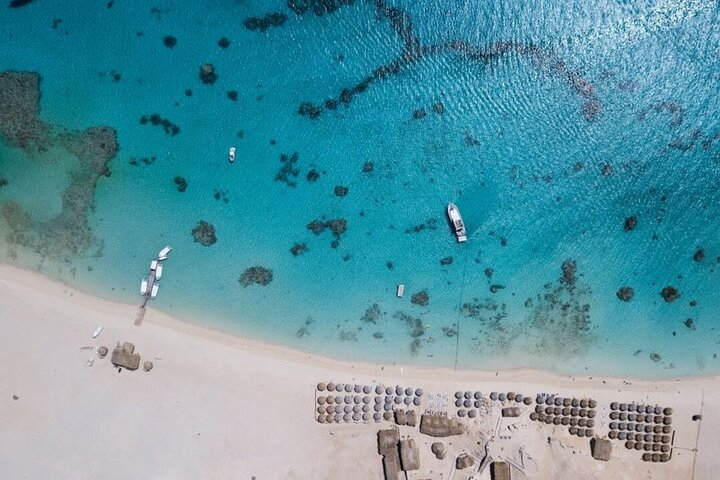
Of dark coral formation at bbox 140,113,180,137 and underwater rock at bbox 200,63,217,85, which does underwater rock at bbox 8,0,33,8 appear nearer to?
dark coral formation at bbox 140,113,180,137

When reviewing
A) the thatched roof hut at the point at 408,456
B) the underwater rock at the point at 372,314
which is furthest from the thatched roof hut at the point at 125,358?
the thatched roof hut at the point at 408,456

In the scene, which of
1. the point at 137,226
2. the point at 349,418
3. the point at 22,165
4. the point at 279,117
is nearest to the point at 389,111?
the point at 279,117

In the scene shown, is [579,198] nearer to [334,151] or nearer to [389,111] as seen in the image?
[389,111]

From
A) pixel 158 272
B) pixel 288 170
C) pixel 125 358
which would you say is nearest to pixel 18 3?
pixel 158 272

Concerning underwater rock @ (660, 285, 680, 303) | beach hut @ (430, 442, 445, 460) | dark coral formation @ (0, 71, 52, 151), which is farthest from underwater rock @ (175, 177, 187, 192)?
underwater rock @ (660, 285, 680, 303)

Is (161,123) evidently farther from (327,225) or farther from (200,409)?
(200,409)
